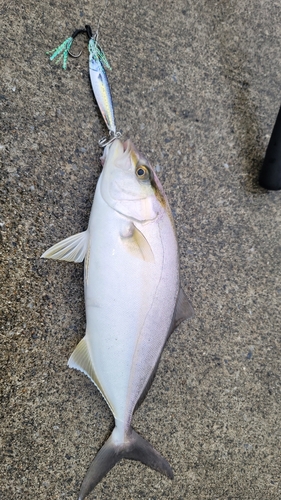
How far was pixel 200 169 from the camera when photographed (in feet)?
5.74

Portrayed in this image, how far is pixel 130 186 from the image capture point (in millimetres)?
1302

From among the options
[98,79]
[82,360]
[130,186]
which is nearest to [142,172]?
[130,186]

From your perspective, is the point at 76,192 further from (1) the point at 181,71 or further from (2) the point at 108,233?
(1) the point at 181,71

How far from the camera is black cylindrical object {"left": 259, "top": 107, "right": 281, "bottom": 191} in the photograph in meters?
1.67

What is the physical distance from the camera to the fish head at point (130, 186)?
130 centimetres

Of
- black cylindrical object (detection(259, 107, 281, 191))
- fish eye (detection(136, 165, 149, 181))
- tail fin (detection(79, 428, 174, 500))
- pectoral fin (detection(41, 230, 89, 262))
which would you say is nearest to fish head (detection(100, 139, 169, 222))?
fish eye (detection(136, 165, 149, 181))

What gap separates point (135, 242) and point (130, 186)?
7.6 inches

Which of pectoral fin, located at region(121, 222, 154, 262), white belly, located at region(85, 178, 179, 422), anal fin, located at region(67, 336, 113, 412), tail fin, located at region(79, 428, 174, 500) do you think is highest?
pectoral fin, located at region(121, 222, 154, 262)

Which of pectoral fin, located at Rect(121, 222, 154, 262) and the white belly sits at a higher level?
pectoral fin, located at Rect(121, 222, 154, 262)

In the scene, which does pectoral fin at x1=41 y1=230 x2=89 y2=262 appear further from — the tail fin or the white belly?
the tail fin

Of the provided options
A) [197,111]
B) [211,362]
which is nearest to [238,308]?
[211,362]

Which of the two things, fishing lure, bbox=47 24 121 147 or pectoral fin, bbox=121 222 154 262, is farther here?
fishing lure, bbox=47 24 121 147

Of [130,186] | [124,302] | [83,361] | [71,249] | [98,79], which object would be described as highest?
[98,79]

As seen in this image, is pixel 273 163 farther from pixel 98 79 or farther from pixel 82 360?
pixel 82 360
